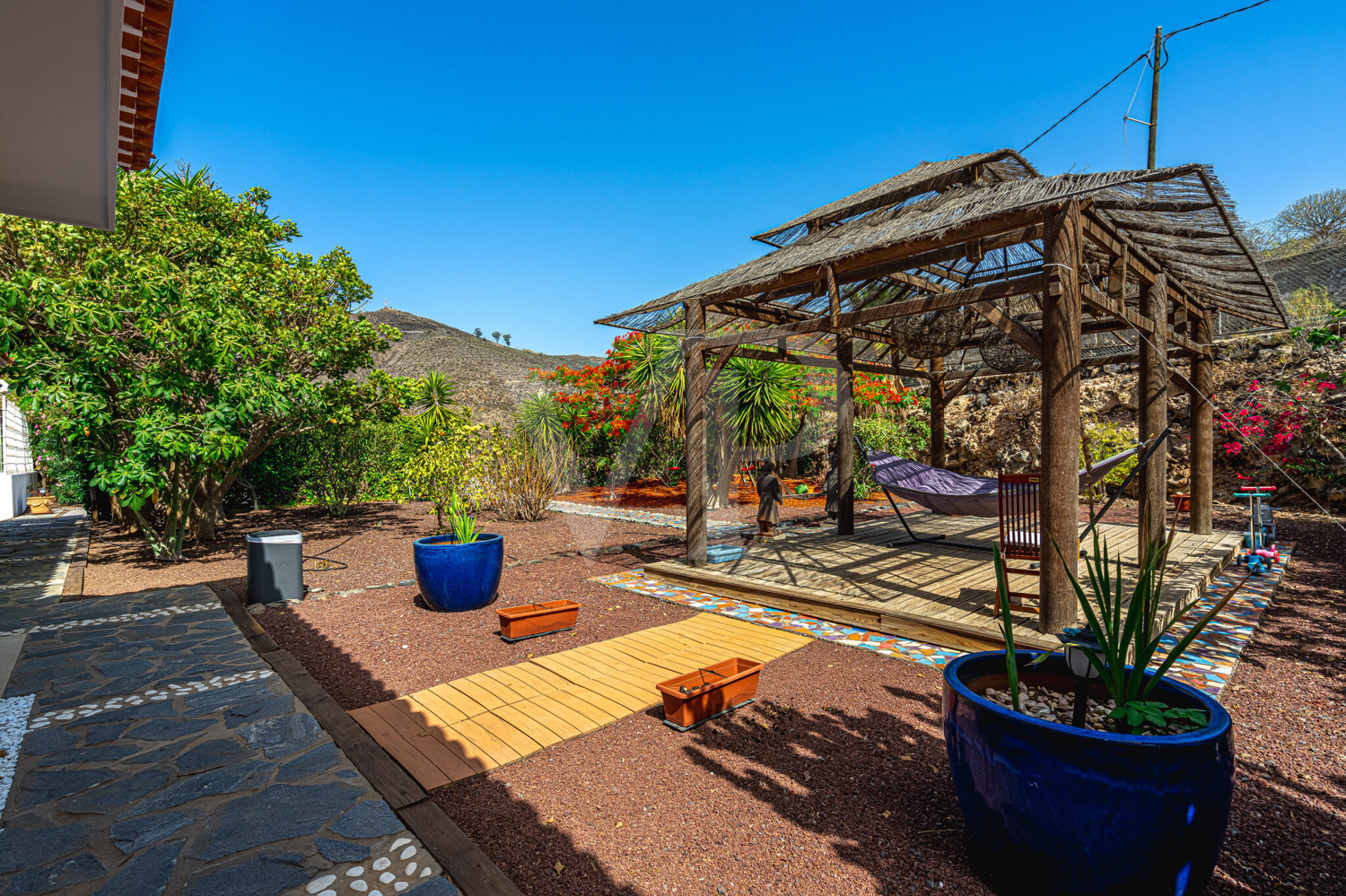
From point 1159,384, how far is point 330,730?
5825 mm

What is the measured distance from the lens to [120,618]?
4.12 meters

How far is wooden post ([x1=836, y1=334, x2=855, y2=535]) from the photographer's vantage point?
611cm

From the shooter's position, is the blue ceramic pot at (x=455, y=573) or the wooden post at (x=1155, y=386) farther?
the wooden post at (x=1155, y=386)

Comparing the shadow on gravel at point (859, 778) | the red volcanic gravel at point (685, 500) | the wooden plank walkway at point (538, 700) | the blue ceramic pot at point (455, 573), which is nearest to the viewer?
the shadow on gravel at point (859, 778)

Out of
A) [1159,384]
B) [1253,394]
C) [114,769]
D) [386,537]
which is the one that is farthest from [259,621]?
[1253,394]

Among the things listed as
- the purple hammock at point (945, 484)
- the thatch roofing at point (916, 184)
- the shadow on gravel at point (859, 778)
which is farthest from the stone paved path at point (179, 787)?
the thatch roofing at point (916, 184)

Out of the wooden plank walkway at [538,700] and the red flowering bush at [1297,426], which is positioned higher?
the red flowering bush at [1297,426]

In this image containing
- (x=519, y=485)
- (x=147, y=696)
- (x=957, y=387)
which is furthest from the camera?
(x=519, y=485)

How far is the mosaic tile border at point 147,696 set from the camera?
A: 2.59m

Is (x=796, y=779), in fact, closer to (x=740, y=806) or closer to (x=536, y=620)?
(x=740, y=806)

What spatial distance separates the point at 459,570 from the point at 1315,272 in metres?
14.5

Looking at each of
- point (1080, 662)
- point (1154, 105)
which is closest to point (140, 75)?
point (1080, 662)

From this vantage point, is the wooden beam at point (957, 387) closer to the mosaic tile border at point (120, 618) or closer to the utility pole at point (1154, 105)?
the utility pole at point (1154, 105)

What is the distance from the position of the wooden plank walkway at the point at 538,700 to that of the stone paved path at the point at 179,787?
291 millimetres
